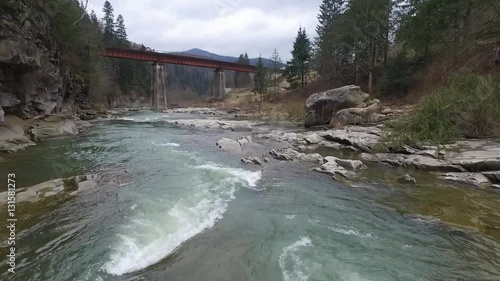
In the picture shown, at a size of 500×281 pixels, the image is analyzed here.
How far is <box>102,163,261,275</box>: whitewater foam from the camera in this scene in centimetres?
608

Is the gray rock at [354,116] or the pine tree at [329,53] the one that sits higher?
the pine tree at [329,53]

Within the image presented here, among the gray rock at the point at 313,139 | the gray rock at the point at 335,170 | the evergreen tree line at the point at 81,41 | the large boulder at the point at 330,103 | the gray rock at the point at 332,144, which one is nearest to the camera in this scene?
the gray rock at the point at 335,170

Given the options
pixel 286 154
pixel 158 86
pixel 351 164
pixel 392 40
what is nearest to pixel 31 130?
pixel 286 154

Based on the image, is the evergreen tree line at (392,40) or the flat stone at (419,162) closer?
the flat stone at (419,162)

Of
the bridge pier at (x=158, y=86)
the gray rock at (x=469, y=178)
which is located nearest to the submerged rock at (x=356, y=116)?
the gray rock at (x=469, y=178)

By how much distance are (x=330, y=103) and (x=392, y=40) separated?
19.2m

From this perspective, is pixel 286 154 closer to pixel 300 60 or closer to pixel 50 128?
pixel 50 128

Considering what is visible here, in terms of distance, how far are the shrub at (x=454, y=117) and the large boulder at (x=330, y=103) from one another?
9.92 metres

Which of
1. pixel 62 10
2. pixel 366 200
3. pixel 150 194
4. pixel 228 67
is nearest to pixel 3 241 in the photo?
pixel 150 194

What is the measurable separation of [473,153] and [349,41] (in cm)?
3332

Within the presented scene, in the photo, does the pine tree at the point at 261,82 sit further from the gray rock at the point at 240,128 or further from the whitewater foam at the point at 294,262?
the whitewater foam at the point at 294,262

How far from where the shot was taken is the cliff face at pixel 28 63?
18.6m

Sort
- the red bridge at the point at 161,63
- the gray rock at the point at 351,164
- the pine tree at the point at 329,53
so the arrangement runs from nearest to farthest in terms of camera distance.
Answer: the gray rock at the point at 351,164 → the pine tree at the point at 329,53 → the red bridge at the point at 161,63

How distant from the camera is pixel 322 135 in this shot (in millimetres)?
19875
